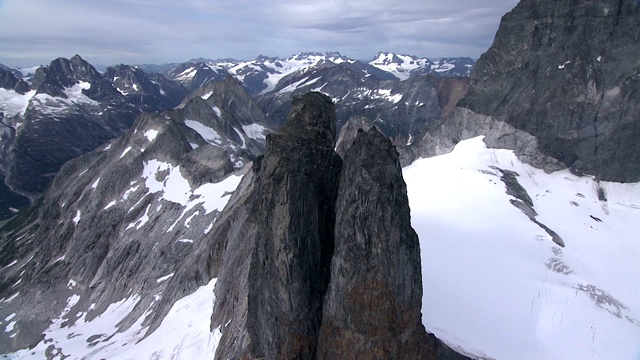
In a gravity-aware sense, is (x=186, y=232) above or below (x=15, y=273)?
above

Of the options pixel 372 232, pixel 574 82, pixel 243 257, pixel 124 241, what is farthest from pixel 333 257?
pixel 574 82

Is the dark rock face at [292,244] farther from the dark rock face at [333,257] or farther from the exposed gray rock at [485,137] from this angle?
the exposed gray rock at [485,137]

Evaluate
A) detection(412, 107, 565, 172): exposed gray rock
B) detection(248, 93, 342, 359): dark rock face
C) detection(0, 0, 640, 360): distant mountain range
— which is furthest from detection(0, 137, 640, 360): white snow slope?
detection(248, 93, 342, 359): dark rock face

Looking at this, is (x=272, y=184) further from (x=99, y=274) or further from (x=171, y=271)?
(x=99, y=274)

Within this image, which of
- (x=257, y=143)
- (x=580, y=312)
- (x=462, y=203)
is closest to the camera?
(x=580, y=312)

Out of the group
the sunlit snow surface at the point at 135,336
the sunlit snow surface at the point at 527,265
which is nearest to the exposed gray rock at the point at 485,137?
the sunlit snow surface at the point at 527,265

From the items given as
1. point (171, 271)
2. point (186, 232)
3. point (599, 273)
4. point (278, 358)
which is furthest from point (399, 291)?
point (186, 232)

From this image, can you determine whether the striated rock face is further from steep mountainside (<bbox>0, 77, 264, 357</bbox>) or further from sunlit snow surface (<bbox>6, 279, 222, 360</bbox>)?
steep mountainside (<bbox>0, 77, 264, 357</bbox>)
